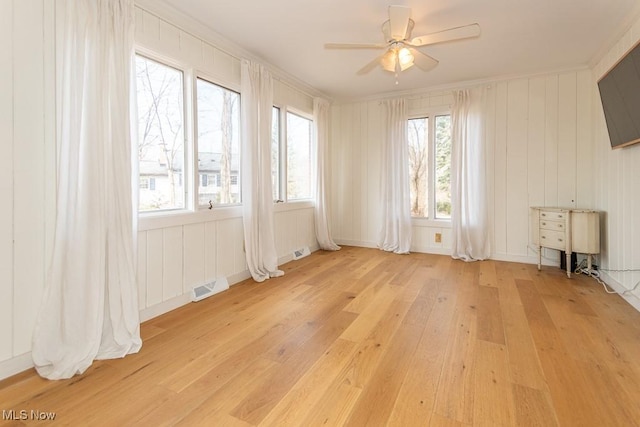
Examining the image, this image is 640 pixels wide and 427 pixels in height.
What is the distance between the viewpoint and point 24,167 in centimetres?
181

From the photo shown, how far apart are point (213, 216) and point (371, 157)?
325 centimetres

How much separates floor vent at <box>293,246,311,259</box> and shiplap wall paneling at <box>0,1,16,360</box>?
3234 mm

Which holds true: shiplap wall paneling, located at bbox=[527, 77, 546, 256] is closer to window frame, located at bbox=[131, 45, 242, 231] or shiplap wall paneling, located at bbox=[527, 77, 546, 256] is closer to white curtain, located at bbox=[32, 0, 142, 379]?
window frame, located at bbox=[131, 45, 242, 231]

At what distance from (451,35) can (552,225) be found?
2.72 m

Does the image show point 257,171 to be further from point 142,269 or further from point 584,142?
point 584,142

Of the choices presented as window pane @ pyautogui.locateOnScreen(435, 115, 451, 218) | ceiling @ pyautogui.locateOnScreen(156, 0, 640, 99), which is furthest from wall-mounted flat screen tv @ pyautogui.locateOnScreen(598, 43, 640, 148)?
window pane @ pyautogui.locateOnScreen(435, 115, 451, 218)

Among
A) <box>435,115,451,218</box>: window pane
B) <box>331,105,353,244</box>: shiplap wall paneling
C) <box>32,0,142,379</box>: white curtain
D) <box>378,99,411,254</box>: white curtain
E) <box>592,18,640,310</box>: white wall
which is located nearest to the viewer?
<box>32,0,142,379</box>: white curtain

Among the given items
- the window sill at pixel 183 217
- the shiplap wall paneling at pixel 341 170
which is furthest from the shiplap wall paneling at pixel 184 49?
the shiplap wall paneling at pixel 341 170

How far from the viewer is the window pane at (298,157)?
185 inches

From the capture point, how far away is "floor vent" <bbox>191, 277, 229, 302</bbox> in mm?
2965

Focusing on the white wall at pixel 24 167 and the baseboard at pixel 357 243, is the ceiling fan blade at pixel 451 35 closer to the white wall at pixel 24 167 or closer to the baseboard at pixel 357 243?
the white wall at pixel 24 167

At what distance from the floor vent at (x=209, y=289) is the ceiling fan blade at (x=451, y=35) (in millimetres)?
2986

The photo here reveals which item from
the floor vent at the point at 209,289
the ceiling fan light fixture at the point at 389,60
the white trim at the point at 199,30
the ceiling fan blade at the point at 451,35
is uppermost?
the white trim at the point at 199,30

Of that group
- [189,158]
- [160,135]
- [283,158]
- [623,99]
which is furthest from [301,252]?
[623,99]
